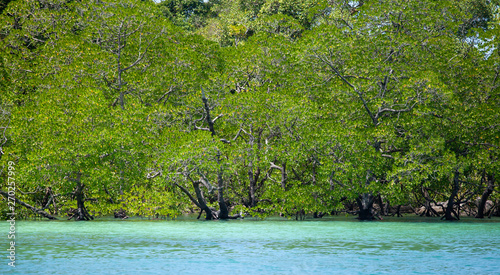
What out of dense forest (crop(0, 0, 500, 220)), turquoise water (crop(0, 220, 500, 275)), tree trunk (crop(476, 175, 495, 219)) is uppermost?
dense forest (crop(0, 0, 500, 220))

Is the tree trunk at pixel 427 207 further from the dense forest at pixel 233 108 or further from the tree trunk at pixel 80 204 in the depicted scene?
the tree trunk at pixel 80 204

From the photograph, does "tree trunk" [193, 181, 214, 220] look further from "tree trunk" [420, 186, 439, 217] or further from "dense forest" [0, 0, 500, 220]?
"tree trunk" [420, 186, 439, 217]

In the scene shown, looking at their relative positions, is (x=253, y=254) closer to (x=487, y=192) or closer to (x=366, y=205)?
(x=366, y=205)

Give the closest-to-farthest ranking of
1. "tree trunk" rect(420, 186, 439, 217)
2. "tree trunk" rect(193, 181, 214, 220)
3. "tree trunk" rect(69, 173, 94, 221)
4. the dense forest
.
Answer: the dense forest < "tree trunk" rect(69, 173, 94, 221) < "tree trunk" rect(193, 181, 214, 220) < "tree trunk" rect(420, 186, 439, 217)

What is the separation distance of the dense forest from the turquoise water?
810 cm

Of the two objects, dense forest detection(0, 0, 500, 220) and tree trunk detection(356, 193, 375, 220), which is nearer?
dense forest detection(0, 0, 500, 220)

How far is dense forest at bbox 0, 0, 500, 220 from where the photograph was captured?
82.8 feet

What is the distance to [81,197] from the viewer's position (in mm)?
27859

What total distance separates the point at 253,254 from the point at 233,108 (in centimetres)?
1459

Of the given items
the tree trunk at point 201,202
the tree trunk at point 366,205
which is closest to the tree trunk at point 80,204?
the tree trunk at point 201,202

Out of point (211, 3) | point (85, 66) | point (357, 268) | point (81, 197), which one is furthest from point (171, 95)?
point (211, 3)

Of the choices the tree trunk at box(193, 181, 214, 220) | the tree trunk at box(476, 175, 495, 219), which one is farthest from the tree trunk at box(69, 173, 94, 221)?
the tree trunk at box(476, 175, 495, 219)

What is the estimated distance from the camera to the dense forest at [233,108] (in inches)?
993

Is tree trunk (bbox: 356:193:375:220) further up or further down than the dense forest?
further down
